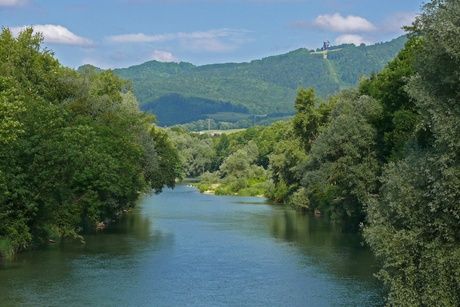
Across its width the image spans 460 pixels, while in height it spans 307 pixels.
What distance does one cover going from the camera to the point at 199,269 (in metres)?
47.2

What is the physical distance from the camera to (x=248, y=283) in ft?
140

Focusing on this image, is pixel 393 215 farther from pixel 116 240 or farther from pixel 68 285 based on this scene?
pixel 116 240

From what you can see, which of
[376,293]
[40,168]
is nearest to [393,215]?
[376,293]

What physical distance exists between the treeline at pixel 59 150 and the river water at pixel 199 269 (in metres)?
2.43

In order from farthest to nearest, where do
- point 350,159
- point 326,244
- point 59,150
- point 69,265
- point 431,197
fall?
point 350,159 → point 326,244 → point 59,150 → point 69,265 → point 431,197

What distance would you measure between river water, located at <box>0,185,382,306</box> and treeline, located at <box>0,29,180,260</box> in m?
2.43

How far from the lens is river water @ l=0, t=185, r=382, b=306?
125ft

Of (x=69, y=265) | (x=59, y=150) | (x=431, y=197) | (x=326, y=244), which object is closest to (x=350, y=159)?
(x=326, y=244)

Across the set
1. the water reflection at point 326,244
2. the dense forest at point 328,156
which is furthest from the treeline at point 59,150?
the water reflection at point 326,244

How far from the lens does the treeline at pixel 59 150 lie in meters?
47.0

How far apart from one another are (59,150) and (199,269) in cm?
1248

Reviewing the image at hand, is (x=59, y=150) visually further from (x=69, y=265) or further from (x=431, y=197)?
(x=431, y=197)

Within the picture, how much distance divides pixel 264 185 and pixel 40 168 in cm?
8807

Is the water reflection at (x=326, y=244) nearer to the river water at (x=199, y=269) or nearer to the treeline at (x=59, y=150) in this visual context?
the river water at (x=199, y=269)
